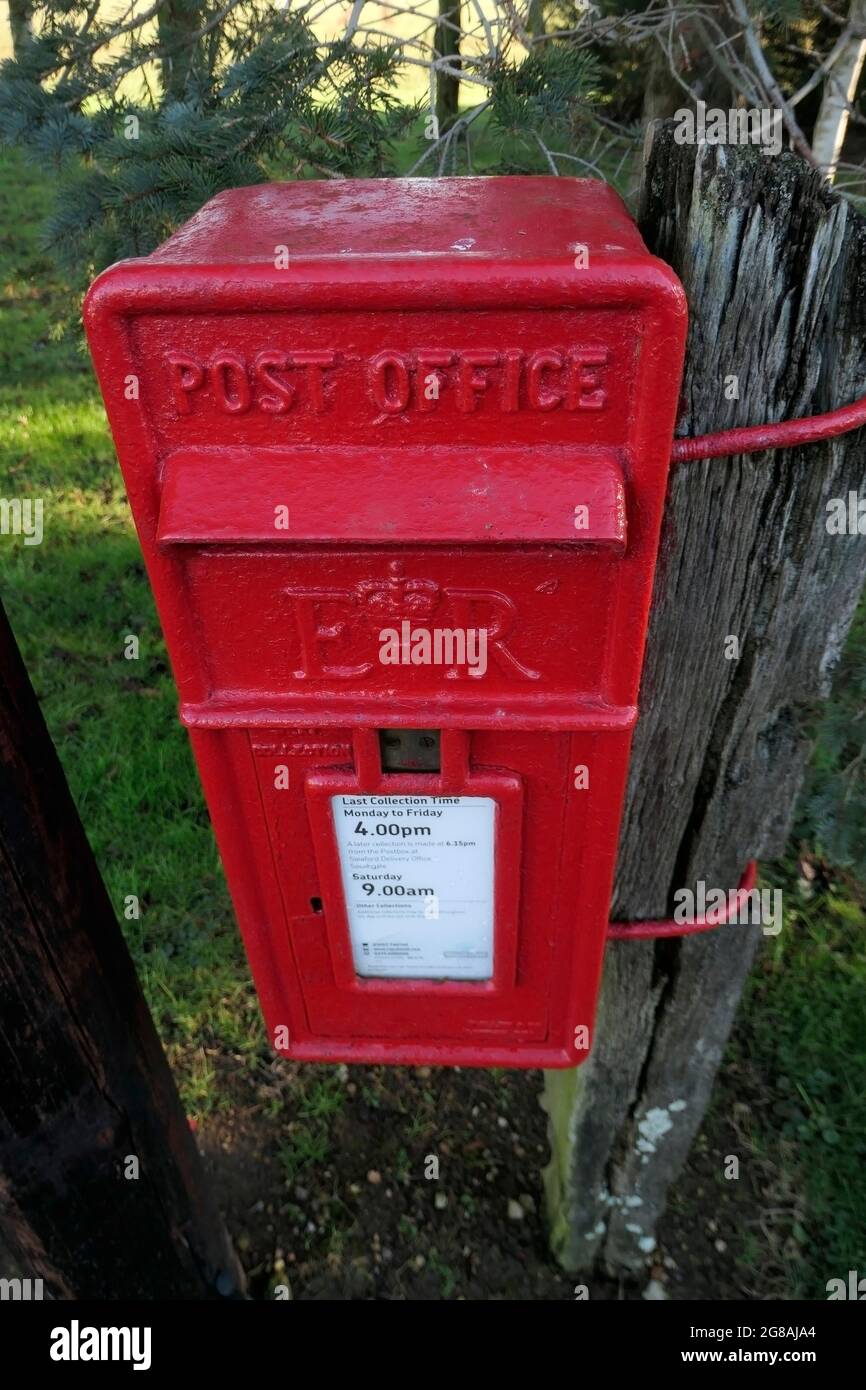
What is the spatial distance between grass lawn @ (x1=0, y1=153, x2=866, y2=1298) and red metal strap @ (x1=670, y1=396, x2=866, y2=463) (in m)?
1.88

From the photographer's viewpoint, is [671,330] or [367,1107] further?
[367,1107]

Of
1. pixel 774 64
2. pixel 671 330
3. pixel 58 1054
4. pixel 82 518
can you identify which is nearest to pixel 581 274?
pixel 671 330

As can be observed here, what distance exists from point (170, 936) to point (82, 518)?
234 cm

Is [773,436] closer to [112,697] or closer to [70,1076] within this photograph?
[70,1076]

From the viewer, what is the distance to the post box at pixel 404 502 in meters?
0.82

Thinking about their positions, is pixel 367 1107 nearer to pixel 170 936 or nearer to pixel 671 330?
pixel 170 936

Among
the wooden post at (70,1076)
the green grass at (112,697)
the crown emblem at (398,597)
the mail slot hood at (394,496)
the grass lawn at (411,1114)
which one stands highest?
the mail slot hood at (394,496)

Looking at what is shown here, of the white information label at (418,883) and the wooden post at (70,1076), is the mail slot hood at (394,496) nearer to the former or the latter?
the wooden post at (70,1076)

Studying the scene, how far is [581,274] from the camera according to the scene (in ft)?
2.59

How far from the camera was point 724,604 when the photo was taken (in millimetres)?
1184

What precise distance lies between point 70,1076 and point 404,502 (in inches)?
37.7

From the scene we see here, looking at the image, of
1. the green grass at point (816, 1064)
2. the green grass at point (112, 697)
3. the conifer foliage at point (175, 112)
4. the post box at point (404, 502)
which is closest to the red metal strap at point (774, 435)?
the post box at point (404, 502)

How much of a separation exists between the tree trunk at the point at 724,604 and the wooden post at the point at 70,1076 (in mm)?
797

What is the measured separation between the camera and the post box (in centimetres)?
82
